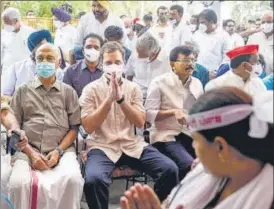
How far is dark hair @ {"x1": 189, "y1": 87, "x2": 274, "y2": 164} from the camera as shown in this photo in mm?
1111

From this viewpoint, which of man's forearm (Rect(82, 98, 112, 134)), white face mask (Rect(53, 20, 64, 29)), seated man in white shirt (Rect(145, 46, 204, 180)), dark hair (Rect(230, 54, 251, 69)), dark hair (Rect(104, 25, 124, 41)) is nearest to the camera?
dark hair (Rect(230, 54, 251, 69))

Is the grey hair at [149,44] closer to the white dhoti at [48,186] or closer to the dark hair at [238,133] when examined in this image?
the white dhoti at [48,186]

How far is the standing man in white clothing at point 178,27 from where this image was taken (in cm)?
439

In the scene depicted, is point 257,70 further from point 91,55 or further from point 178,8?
point 178,8

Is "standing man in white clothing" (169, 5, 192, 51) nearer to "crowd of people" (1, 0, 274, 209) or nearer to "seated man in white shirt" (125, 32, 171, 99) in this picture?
"crowd of people" (1, 0, 274, 209)

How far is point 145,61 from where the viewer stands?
3.54m

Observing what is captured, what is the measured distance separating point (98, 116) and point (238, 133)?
1495mm

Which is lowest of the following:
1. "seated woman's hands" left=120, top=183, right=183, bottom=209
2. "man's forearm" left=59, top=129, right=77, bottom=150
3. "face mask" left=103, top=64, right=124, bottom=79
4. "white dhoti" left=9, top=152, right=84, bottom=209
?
"white dhoti" left=9, top=152, right=84, bottom=209

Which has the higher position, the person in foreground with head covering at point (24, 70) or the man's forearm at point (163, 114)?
the person in foreground with head covering at point (24, 70)

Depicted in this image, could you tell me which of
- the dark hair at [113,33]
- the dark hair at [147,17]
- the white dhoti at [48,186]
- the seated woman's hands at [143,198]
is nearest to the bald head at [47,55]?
the white dhoti at [48,186]

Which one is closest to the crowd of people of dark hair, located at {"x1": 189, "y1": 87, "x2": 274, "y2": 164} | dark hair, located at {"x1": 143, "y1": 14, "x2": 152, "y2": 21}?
dark hair, located at {"x1": 189, "y1": 87, "x2": 274, "y2": 164}

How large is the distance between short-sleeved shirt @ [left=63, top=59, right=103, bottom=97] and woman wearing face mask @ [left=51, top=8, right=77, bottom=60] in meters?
0.79

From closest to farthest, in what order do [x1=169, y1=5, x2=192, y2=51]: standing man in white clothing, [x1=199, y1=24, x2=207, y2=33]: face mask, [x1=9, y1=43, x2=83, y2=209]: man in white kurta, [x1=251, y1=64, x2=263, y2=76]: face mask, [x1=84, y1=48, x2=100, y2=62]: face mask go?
[x1=251, y1=64, x2=263, y2=76]: face mask → [x1=9, y1=43, x2=83, y2=209]: man in white kurta → [x1=84, y1=48, x2=100, y2=62]: face mask → [x1=199, y1=24, x2=207, y2=33]: face mask → [x1=169, y1=5, x2=192, y2=51]: standing man in white clothing

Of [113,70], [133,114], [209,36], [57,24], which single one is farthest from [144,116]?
[57,24]
